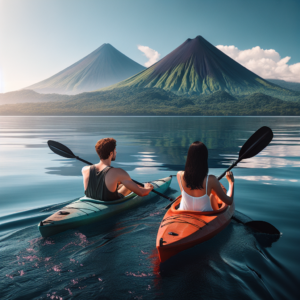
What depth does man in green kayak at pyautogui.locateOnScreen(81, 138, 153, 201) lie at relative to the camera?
574 centimetres

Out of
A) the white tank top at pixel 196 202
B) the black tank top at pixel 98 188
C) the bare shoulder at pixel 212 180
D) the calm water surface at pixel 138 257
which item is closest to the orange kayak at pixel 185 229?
the white tank top at pixel 196 202

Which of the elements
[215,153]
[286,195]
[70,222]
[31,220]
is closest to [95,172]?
[70,222]

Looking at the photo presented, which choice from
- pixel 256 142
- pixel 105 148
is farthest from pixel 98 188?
pixel 256 142

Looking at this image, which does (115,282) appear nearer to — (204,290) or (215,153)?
(204,290)

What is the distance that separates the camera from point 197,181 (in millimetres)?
4809

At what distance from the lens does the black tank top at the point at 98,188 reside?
5.83m

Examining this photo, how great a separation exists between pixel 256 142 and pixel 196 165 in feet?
10.7

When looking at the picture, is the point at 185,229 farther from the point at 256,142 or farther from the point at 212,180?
the point at 256,142

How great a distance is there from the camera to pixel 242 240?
5348mm

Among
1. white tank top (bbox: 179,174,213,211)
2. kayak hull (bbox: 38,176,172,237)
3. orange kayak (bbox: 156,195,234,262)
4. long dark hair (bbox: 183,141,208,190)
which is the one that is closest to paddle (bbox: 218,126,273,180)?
orange kayak (bbox: 156,195,234,262)

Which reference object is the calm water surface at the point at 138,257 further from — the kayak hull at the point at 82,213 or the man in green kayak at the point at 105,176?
the man in green kayak at the point at 105,176

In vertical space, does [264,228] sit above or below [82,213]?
below

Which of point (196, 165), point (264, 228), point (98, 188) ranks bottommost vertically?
point (264, 228)

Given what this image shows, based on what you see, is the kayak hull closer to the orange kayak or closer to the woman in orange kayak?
the orange kayak
